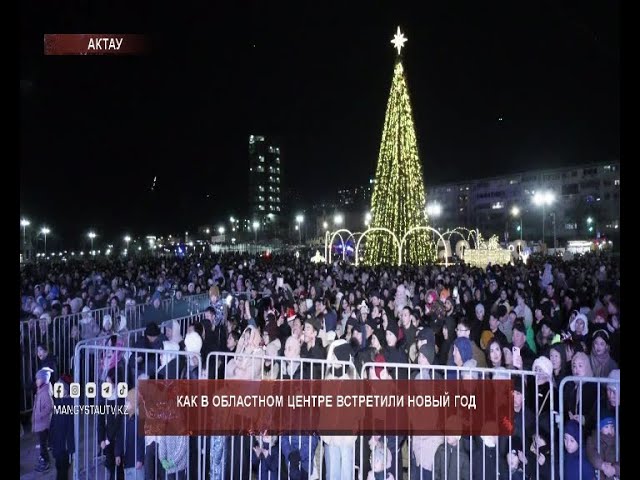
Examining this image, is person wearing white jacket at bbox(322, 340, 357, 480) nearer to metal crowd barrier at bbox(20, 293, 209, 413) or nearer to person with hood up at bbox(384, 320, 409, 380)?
person with hood up at bbox(384, 320, 409, 380)

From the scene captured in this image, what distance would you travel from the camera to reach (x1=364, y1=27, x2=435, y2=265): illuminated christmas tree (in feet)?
85.8

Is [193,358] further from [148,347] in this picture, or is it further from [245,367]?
[148,347]

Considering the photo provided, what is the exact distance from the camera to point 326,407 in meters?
5.11

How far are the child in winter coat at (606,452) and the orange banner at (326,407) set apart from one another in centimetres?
68

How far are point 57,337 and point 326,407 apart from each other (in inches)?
257

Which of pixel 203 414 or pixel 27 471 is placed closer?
pixel 203 414

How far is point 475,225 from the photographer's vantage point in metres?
87.2

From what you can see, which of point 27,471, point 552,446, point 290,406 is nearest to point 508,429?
point 552,446

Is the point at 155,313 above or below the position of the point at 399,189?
below

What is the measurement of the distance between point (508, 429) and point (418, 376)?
0.99 metres

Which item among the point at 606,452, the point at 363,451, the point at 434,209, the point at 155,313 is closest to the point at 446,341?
the point at 363,451

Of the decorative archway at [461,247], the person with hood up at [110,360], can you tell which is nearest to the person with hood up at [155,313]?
the person with hood up at [110,360]

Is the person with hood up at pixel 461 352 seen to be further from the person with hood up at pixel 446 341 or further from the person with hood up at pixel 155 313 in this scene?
the person with hood up at pixel 155 313

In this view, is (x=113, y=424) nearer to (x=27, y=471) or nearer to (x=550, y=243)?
(x=27, y=471)
